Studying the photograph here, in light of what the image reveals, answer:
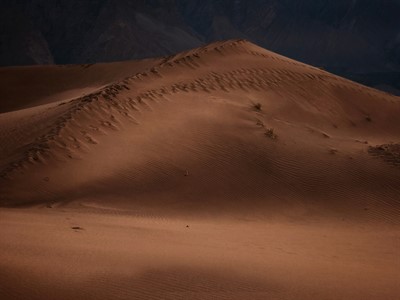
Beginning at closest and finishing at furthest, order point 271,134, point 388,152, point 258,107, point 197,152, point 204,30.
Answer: point 197,152
point 388,152
point 271,134
point 258,107
point 204,30

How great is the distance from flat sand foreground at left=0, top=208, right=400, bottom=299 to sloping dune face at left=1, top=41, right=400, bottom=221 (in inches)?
37.5

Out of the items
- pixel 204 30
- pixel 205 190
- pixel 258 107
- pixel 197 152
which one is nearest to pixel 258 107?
pixel 258 107

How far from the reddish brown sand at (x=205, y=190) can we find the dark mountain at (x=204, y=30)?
113 ft

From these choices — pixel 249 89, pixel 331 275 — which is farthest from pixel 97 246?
pixel 249 89

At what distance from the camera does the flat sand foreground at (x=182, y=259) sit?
3828 mm

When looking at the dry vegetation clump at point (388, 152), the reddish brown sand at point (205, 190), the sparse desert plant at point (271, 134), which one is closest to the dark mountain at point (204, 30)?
the reddish brown sand at point (205, 190)

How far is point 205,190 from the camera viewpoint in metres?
8.21

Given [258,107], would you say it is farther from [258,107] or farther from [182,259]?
[182,259]

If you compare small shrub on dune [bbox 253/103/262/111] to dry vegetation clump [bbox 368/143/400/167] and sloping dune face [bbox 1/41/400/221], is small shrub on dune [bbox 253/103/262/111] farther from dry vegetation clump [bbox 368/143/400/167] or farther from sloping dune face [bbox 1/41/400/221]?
dry vegetation clump [bbox 368/143/400/167]

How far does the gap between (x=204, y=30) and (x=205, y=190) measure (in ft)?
203

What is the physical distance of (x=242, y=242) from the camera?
19.5 ft

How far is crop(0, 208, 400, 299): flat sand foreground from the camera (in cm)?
383

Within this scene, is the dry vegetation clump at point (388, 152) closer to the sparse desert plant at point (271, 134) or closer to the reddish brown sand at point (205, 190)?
the reddish brown sand at point (205, 190)

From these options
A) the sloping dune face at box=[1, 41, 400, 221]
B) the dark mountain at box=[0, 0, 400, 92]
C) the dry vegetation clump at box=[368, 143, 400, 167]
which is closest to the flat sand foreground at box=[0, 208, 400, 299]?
the sloping dune face at box=[1, 41, 400, 221]
